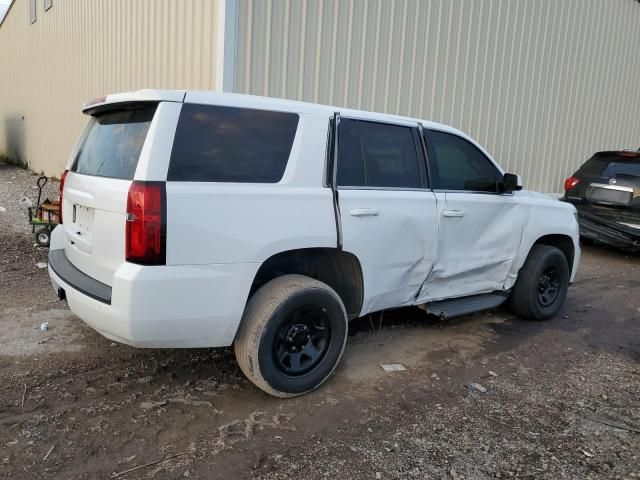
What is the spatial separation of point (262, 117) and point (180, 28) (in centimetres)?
483

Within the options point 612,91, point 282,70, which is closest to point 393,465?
point 282,70

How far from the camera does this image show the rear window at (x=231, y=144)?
3002 millimetres

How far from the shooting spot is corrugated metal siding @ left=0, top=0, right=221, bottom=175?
23.6 feet

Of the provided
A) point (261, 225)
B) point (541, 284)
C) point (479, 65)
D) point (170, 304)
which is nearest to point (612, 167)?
point (479, 65)

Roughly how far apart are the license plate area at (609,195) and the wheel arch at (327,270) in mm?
6227

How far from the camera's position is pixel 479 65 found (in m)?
9.51

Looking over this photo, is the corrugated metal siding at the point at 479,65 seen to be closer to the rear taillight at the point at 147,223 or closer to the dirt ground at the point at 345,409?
the dirt ground at the point at 345,409

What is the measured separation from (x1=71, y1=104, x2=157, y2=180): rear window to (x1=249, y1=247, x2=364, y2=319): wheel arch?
1.06 metres

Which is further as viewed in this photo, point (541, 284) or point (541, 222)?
point (541, 284)

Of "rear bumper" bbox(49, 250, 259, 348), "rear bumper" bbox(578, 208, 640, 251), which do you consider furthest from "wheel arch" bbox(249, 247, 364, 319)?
"rear bumper" bbox(578, 208, 640, 251)

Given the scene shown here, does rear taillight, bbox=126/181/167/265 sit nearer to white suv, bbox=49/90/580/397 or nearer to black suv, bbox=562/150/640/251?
white suv, bbox=49/90/580/397

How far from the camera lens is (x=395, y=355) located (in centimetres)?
434

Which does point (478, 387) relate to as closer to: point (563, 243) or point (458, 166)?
point (458, 166)

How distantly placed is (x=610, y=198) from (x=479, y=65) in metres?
3.18
